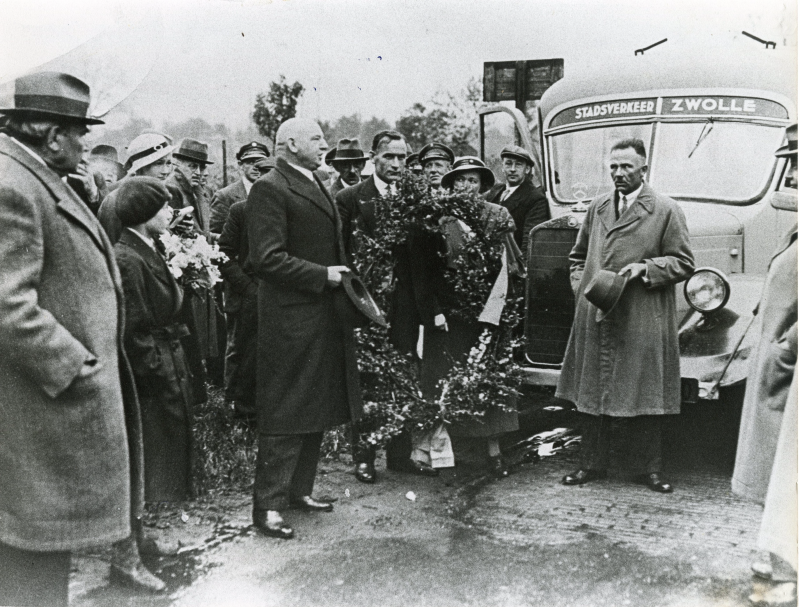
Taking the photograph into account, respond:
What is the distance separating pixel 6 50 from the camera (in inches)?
160

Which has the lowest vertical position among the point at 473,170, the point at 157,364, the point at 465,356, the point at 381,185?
the point at 465,356

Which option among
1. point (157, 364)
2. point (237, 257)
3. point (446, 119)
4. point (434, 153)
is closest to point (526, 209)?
point (446, 119)

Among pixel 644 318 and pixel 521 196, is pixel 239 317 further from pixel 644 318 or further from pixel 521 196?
pixel 644 318

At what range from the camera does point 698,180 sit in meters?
5.55

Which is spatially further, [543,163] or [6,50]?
[543,163]

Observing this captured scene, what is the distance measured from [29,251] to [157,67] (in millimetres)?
1953

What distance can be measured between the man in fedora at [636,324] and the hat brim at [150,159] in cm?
260

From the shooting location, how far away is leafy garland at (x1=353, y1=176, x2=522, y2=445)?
16.2 feet

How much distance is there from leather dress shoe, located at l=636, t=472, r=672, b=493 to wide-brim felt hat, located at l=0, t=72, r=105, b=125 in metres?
3.65

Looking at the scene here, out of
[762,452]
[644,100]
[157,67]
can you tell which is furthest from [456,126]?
[762,452]

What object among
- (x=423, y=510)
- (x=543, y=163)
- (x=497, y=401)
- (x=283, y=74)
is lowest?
(x=423, y=510)

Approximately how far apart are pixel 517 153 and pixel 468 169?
1041 mm

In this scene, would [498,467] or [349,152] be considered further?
[349,152]

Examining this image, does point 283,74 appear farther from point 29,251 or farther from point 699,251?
point 699,251
